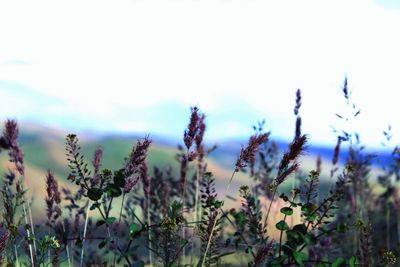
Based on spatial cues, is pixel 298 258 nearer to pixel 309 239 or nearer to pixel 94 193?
pixel 309 239

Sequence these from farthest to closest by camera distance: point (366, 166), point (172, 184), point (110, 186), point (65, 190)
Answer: point (366, 166) → point (172, 184) → point (65, 190) → point (110, 186)

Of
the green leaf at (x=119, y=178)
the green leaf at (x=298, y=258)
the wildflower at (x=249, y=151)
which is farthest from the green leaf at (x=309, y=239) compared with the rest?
the green leaf at (x=119, y=178)

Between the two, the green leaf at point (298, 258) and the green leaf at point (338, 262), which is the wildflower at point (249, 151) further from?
the green leaf at point (338, 262)

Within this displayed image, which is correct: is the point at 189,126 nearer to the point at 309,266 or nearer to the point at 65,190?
the point at 65,190

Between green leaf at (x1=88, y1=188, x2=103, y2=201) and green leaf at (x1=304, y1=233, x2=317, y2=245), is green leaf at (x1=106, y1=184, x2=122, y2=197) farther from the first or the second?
green leaf at (x1=304, y1=233, x2=317, y2=245)

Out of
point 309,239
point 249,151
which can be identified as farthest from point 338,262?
point 249,151

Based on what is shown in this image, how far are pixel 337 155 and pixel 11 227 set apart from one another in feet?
9.53

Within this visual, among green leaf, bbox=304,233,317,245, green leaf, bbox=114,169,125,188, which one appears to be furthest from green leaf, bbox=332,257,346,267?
green leaf, bbox=114,169,125,188

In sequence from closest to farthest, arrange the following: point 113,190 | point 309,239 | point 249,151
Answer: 1. point 249,151
2. point 309,239
3. point 113,190

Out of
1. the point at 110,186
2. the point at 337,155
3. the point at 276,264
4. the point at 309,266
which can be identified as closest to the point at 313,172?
the point at 276,264

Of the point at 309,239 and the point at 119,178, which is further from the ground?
the point at 119,178

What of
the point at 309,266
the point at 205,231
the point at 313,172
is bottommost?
the point at 309,266

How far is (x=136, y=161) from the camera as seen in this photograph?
11.1ft

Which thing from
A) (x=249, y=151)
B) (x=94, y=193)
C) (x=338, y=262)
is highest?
(x=249, y=151)
